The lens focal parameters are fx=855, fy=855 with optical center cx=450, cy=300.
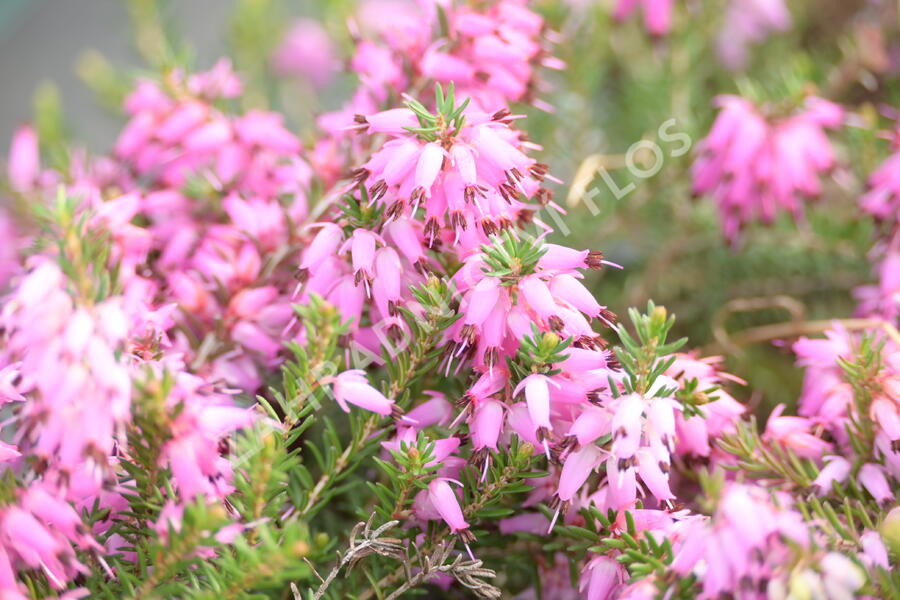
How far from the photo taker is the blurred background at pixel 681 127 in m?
1.21

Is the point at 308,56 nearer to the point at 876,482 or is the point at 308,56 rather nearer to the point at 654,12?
Answer: the point at 654,12

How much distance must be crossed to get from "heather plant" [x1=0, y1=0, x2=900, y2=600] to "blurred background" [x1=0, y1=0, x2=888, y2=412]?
0.11 ft

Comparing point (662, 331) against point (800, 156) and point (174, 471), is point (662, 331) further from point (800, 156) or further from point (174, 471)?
point (800, 156)

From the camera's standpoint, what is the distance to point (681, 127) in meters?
1.28

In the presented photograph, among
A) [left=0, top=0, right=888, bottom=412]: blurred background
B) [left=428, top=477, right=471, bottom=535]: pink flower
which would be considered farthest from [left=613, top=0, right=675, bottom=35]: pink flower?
[left=428, top=477, right=471, bottom=535]: pink flower

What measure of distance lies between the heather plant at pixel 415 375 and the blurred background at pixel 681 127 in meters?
0.03

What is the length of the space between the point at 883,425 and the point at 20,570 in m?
0.70

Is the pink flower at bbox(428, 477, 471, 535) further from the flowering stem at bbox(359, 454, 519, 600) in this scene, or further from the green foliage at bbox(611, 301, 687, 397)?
the green foliage at bbox(611, 301, 687, 397)

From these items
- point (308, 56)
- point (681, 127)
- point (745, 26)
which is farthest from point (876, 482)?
point (308, 56)

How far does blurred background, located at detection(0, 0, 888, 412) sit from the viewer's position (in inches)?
47.6

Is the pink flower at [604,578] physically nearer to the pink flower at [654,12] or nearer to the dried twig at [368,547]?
the dried twig at [368,547]

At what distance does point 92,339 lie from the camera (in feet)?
1.81

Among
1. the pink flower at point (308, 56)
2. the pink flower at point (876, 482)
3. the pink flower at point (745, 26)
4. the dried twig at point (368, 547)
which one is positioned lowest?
the pink flower at point (876, 482)

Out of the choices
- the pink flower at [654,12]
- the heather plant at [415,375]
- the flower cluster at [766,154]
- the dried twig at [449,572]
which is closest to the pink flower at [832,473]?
the heather plant at [415,375]
